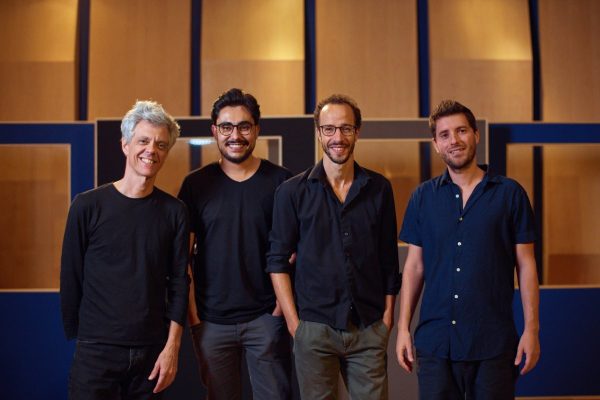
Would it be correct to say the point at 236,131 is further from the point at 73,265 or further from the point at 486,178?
the point at 486,178

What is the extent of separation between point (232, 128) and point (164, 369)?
0.91 meters

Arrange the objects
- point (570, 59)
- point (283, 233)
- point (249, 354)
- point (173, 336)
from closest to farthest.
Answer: point (173, 336) → point (283, 233) → point (249, 354) → point (570, 59)

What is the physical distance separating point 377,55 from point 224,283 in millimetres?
2770

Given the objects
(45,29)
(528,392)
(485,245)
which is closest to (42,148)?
(45,29)

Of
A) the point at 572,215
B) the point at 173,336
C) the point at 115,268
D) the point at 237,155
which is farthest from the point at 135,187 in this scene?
the point at 572,215

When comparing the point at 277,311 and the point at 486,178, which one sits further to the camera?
the point at 277,311

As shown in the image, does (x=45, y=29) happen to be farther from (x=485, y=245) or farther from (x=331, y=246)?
(x=485, y=245)

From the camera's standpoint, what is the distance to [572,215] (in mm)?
4441

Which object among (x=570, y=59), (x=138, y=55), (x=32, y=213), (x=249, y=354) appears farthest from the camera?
(x=570, y=59)

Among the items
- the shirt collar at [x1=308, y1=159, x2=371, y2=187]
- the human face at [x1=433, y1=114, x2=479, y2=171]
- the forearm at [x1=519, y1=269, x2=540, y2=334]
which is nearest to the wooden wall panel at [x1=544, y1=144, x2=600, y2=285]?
the forearm at [x1=519, y1=269, x2=540, y2=334]

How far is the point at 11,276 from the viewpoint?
4.25 meters

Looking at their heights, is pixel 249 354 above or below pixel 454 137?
below

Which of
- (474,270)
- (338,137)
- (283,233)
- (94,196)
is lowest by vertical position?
(474,270)

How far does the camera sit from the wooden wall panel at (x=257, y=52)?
438 cm
